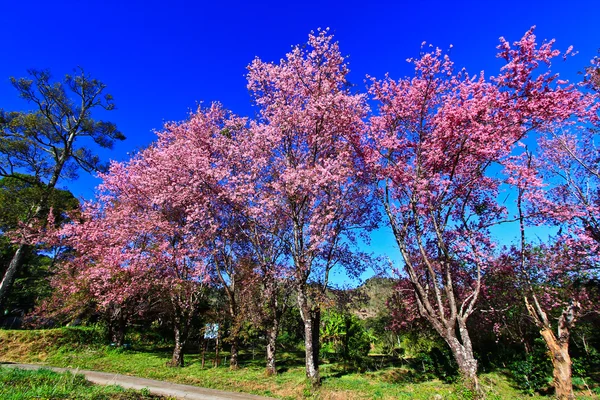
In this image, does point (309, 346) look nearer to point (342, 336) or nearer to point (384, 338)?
point (342, 336)

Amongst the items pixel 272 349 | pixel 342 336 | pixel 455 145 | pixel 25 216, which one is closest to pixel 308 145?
pixel 455 145

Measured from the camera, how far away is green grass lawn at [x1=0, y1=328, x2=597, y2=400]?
11.1 metres

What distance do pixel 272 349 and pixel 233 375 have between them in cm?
230

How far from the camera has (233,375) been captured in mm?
14672

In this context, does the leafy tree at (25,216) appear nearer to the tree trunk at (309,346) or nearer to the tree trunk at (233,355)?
the tree trunk at (233,355)

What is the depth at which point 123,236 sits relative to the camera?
53.7 ft

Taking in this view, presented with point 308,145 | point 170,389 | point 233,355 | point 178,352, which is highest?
point 308,145

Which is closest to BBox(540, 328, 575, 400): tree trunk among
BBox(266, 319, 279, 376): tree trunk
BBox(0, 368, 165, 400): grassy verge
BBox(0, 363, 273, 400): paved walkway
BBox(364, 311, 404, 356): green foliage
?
BBox(0, 363, 273, 400): paved walkway

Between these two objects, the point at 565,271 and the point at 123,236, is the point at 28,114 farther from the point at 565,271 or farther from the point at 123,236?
the point at 565,271

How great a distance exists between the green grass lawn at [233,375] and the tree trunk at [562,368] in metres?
2.24

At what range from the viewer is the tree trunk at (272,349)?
15.3 metres

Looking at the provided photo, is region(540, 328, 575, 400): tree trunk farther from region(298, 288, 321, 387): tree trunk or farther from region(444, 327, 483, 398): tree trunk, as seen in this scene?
region(298, 288, 321, 387): tree trunk

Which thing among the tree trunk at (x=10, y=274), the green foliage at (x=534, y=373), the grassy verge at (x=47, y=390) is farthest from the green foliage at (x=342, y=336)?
the tree trunk at (x=10, y=274)

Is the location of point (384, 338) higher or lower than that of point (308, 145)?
lower
